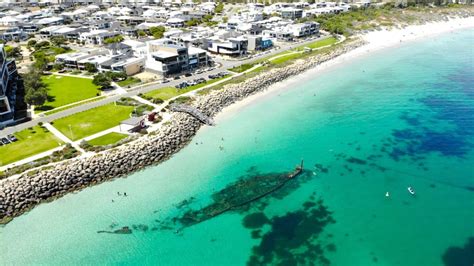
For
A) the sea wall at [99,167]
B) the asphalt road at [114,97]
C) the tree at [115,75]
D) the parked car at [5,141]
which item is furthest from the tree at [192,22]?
the parked car at [5,141]

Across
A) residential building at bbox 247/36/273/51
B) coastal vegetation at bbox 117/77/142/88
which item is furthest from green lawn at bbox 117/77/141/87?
residential building at bbox 247/36/273/51

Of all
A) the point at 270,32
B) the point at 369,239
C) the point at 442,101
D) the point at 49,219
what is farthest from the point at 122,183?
the point at 270,32

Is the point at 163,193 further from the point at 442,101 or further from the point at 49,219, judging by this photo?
the point at 442,101

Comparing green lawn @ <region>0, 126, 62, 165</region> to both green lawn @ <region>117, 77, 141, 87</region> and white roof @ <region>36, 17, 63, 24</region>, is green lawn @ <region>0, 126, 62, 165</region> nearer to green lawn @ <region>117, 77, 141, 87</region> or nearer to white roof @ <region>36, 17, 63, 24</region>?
green lawn @ <region>117, 77, 141, 87</region>

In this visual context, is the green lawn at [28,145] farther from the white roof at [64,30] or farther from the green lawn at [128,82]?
the white roof at [64,30]

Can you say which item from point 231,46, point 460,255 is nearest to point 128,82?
point 231,46
